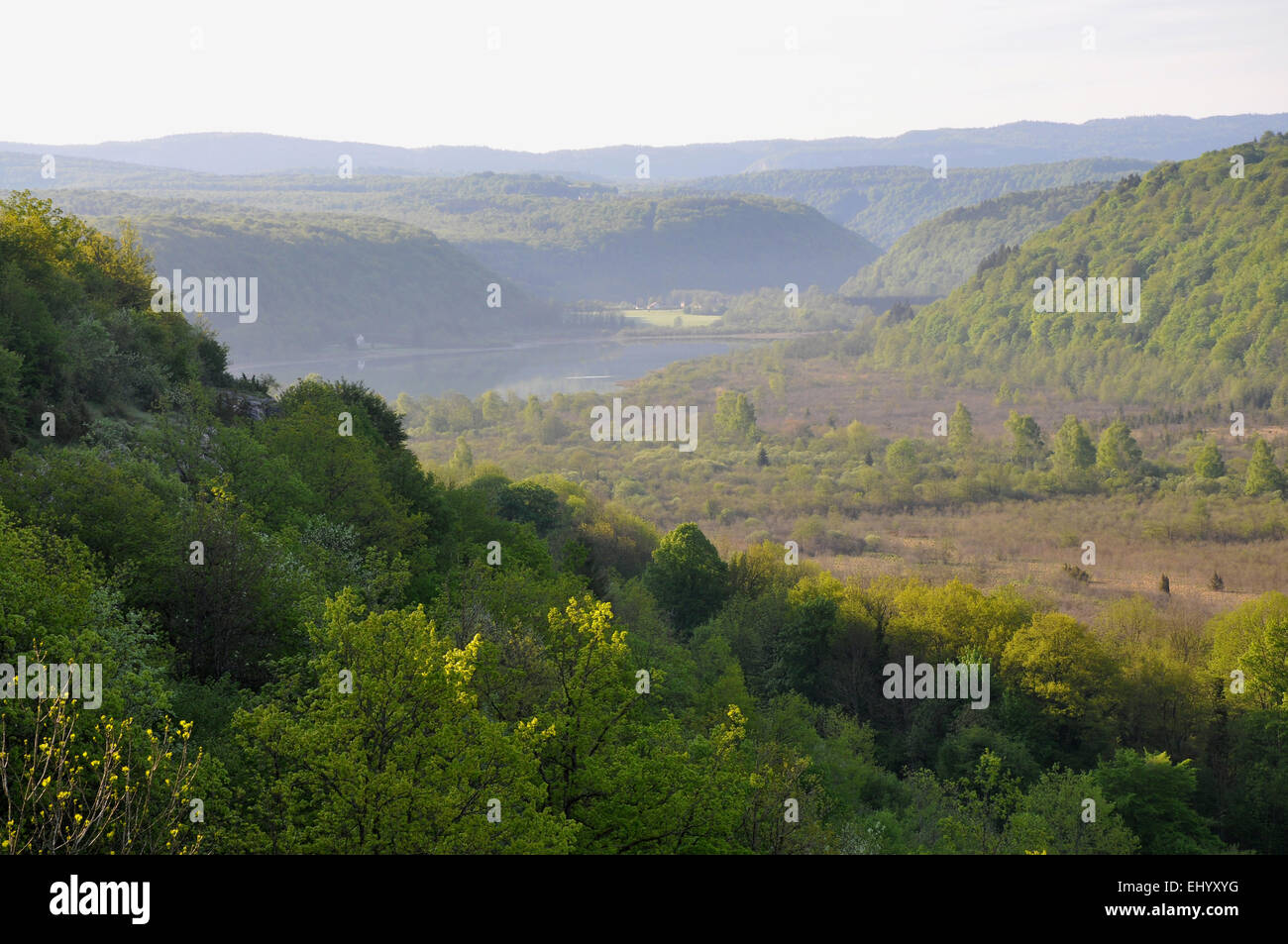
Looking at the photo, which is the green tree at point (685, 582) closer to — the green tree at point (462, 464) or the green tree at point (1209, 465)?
the green tree at point (462, 464)

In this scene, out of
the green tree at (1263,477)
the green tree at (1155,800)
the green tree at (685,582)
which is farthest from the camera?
the green tree at (1263,477)

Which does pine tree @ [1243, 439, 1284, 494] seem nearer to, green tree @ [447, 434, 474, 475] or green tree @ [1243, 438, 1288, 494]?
green tree @ [1243, 438, 1288, 494]

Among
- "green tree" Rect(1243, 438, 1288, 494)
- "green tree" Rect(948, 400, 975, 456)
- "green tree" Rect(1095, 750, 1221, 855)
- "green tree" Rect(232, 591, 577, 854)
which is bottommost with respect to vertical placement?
"green tree" Rect(1095, 750, 1221, 855)

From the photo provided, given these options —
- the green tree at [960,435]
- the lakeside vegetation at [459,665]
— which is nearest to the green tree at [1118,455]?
the green tree at [960,435]

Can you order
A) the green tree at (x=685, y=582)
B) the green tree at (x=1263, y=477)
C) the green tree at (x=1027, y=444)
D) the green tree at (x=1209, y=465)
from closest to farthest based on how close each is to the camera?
1. the green tree at (x=685, y=582)
2. the green tree at (x=1263, y=477)
3. the green tree at (x=1209, y=465)
4. the green tree at (x=1027, y=444)

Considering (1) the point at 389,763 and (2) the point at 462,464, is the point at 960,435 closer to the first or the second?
(2) the point at 462,464

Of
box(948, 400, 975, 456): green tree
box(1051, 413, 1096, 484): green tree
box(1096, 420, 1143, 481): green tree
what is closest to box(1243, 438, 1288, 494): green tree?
box(1096, 420, 1143, 481): green tree

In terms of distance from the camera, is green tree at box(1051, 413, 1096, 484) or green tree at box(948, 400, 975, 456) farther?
green tree at box(948, 400, 975, 456)

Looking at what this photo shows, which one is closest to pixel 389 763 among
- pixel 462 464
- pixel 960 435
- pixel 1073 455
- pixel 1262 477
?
pixel 462 464
